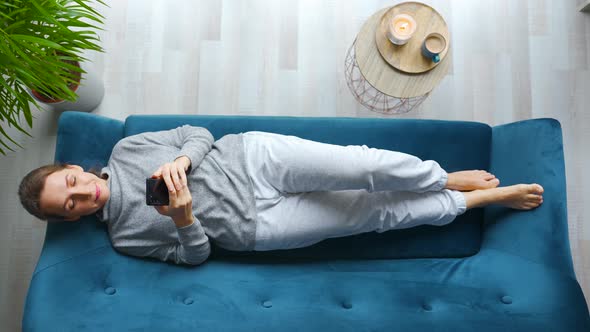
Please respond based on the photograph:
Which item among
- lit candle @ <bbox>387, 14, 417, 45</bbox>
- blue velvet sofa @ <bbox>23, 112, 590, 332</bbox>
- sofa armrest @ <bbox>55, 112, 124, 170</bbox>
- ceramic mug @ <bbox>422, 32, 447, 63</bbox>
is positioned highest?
Answer: lit candle @ <bbox>387, 14, 417, 45</bbox>

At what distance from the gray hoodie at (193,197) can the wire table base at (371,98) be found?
0.71m

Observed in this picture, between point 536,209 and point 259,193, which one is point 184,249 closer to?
point 259,193

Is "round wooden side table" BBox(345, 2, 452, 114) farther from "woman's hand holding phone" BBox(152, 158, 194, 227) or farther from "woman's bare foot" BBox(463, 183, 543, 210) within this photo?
"woman's hand holding phone" BBox(152, 158, 194, 227)

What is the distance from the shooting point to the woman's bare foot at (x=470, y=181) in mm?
1491

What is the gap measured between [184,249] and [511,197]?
3.74 ft

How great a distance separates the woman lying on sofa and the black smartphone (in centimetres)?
9

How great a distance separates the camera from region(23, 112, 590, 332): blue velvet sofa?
4.12 feet

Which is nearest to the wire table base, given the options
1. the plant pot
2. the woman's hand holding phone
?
the woman's hand holding phone

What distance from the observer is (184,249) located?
1.34 metres

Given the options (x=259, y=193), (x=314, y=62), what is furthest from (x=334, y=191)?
(x=314, y=62)

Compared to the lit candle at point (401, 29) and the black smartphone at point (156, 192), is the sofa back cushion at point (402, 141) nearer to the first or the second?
the lit candle at point (401, 29)

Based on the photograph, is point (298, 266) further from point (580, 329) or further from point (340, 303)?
point (580, 329)

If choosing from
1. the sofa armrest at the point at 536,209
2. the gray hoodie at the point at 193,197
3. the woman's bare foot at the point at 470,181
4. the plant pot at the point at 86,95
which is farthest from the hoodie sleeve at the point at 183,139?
the sofa armrest at the point at 536,209

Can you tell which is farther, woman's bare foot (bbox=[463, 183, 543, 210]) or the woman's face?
woman's bare foot (bbox=[463, 183, 543, 210])
